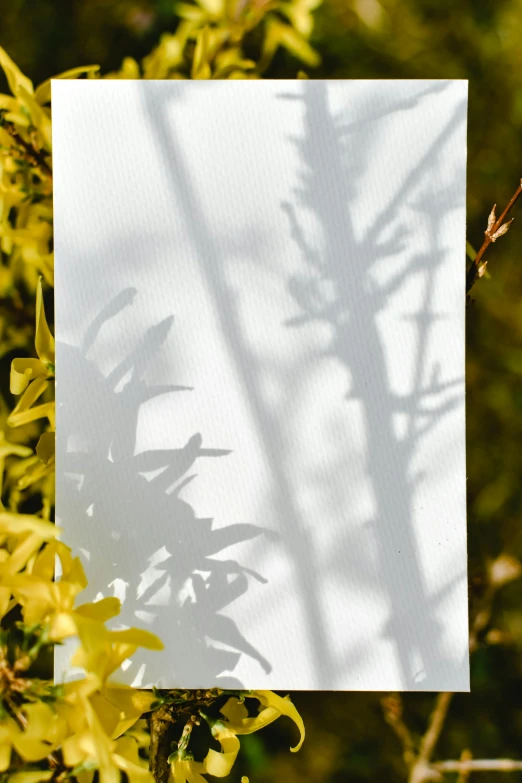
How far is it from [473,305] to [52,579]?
63cm

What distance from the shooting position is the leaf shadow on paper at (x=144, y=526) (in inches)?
19.8

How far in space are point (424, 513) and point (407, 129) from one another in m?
0.30

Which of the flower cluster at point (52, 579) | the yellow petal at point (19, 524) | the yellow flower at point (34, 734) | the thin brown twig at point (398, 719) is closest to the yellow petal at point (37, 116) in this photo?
the flower cluster at point (52, 579)

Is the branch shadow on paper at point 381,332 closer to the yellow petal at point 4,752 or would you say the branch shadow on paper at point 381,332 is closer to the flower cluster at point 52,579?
the flower cluster at point 52,579

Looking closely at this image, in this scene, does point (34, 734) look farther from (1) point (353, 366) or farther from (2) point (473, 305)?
(2) point (473, 305)

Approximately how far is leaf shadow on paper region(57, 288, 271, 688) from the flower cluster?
0.02 metres

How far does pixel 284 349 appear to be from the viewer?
52 cm

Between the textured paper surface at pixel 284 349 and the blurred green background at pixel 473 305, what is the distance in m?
0.33

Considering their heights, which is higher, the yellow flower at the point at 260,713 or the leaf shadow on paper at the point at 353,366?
the leaf shadow on paper at the point at 353,366

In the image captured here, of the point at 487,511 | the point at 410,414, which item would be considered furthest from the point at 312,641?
the point at 487,511

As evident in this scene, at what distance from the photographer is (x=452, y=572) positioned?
516mm

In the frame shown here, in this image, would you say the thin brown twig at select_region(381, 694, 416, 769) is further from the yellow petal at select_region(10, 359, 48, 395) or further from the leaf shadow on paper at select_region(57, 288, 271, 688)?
the yellow petal at select_region(10, 359, 48, 395)

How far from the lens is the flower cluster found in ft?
1.27

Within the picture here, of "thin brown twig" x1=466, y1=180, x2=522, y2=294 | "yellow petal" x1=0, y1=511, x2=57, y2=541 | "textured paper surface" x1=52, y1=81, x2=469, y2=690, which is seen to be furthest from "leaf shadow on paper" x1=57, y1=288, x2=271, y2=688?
"thin brown twig" x1=466, y1=180, x2=522, y2=294
